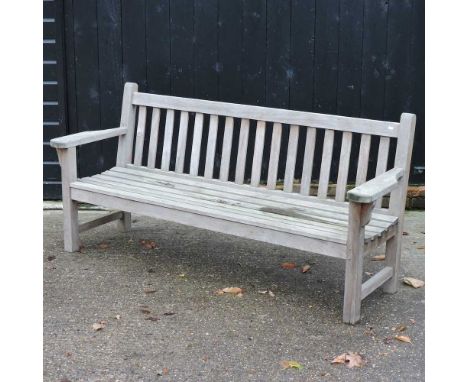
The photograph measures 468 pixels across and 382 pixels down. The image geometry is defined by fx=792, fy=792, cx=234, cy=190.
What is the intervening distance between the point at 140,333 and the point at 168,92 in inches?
100

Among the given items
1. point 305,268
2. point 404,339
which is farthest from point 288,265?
point 404,339

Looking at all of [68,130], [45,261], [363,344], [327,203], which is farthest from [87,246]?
[363,344]

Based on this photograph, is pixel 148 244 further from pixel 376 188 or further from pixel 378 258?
pixel 376 188

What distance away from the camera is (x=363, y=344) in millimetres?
3975

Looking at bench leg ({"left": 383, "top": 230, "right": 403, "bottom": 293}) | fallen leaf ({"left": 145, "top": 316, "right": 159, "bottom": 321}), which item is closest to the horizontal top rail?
bench leg ({"left": 383, "top": 230, "right": 403, "bottom": 293})

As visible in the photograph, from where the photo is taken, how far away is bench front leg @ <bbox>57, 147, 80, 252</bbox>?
508 centimetres

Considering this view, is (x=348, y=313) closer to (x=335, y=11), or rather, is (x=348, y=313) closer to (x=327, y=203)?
(x=327, y=203)

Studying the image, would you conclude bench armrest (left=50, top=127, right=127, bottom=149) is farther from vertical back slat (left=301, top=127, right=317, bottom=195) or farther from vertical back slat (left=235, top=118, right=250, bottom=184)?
vertical back slat (left=301, top=127, right=317, bottom=195)

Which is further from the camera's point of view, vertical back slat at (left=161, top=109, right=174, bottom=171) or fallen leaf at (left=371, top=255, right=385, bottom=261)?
vertical back slat at (left=161, top=109, right=174, bottom=171)

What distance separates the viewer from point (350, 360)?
149 inches

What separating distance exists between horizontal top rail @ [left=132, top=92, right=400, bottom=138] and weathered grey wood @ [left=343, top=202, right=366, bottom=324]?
0.65 metres

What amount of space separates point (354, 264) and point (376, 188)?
A: 408mm

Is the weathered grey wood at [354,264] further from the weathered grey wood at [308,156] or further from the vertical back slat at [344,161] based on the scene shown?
the weathered grey wood at [308,156]

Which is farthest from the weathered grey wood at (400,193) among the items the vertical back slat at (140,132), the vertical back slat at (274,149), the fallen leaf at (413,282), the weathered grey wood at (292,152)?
the vertical back slat at (140,132)
